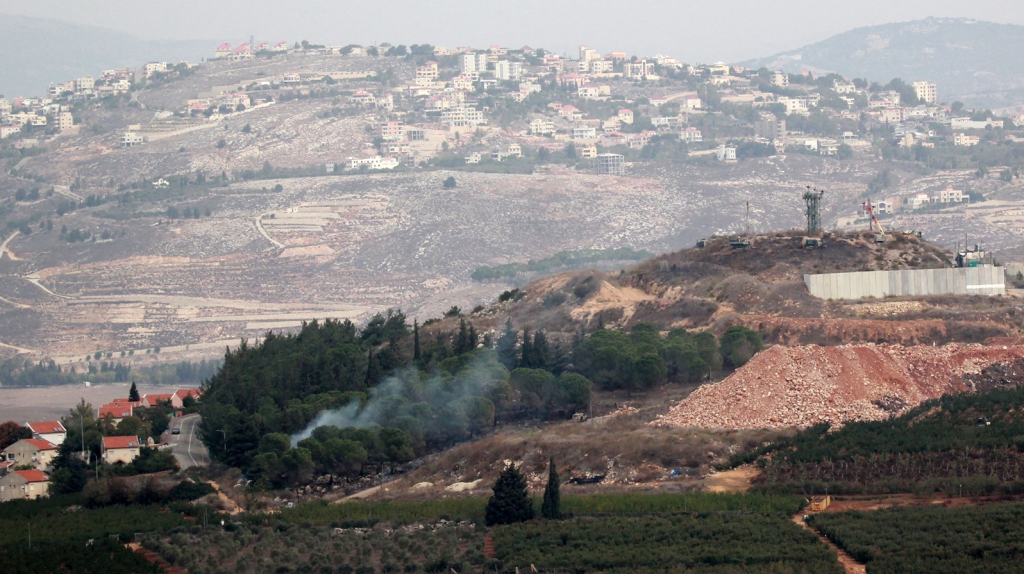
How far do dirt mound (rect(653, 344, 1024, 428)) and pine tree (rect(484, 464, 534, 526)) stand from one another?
10.5 m

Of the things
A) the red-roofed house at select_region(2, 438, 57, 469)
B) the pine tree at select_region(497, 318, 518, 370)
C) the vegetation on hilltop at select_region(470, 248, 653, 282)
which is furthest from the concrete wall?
the vegetation on hilltop at select_region(470, 248, 653, 282)

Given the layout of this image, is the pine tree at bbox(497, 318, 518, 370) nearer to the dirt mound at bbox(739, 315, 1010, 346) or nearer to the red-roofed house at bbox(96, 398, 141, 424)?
the dirt mound at bbox(739, 315, 1010, 346)

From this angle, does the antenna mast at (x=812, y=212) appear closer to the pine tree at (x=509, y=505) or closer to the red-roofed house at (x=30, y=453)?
the red-roofed house at (x=30, y=453)

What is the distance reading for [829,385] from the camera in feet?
169

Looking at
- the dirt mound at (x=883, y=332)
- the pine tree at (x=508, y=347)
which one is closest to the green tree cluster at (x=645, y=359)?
the pine tree at (x=508, y=347)

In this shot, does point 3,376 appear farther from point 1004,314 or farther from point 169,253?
point 1004,314

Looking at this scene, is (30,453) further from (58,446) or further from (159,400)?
(159,400)

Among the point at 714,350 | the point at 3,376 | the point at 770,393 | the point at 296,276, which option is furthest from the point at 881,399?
the point at 296,276

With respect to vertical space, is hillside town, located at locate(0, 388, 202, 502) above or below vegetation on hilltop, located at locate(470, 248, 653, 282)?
above

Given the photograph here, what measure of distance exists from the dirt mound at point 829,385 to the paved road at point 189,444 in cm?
1885

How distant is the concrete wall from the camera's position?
2557 inches

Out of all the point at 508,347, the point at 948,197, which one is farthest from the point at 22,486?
the point at 948,197

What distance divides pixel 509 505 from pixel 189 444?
1023 inches

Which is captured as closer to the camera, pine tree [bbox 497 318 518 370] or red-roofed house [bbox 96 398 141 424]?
pine tree [bbox 497 318 518 370]
